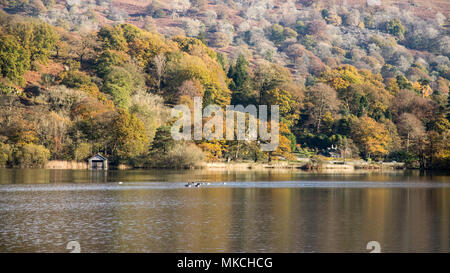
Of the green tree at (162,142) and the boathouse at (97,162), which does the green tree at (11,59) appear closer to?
the boathouse at (97,162)

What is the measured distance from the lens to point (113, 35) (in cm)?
12638

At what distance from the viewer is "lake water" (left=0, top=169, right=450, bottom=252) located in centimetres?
2680

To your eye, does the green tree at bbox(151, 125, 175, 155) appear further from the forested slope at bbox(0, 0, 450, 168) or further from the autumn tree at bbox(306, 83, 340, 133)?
the autumn tree at bbox(306, 83, 340, 133)

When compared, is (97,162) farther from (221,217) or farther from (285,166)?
(221,217)

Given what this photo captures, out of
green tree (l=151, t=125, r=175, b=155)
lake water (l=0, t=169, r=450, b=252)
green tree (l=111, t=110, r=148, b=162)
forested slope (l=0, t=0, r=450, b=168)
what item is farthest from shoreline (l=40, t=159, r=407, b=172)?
lake water (l=0, t=169, r=450, b=252)

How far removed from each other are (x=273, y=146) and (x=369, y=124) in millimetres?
22470

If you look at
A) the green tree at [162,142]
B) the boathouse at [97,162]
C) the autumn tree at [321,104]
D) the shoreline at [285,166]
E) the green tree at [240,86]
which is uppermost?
the green tree at [240,86]

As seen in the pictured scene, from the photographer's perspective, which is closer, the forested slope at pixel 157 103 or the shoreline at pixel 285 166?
the shoreline at pixel 285 166

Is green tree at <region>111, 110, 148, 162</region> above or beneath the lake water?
above

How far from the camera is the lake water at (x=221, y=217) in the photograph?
87.9 ft

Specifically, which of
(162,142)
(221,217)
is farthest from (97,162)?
(221,217)

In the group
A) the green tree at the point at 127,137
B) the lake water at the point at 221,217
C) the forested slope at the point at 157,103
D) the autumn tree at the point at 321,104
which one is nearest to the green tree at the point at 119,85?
the forested slope at the point at 157,103

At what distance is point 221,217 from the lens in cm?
3462

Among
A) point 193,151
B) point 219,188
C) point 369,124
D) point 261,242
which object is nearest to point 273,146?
point 193,151
